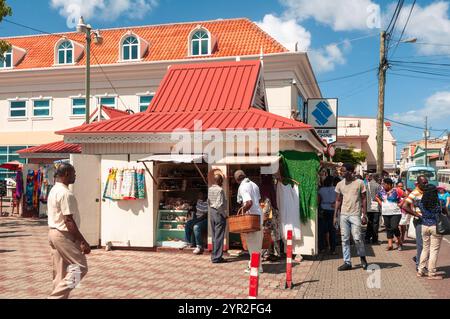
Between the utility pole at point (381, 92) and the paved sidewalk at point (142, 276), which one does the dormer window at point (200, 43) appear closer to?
the utility pole at point (381, 92)

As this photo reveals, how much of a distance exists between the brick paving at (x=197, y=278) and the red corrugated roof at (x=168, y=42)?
17701 millimetres

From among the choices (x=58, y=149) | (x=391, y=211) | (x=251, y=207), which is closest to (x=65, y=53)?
(x=58, y=149)

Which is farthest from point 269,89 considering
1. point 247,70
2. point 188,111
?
point 188,111

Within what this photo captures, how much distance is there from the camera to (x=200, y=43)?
28.0 m

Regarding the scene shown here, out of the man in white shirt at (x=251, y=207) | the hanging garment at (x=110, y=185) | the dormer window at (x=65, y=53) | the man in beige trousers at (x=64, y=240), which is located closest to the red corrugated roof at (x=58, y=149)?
the hanging garment at (x=110, y=185)

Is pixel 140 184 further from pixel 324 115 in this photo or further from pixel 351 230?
pixel 324 115

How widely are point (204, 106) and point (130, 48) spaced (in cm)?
1767

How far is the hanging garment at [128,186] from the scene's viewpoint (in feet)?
36.7

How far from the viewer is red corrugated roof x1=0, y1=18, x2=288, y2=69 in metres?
27.0

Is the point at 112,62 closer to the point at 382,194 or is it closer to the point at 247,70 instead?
the point at 247,70

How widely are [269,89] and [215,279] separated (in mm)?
18920

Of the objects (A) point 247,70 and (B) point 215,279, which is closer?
(B) point 215,279

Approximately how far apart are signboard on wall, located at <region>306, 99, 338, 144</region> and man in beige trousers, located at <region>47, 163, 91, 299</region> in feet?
45.8
